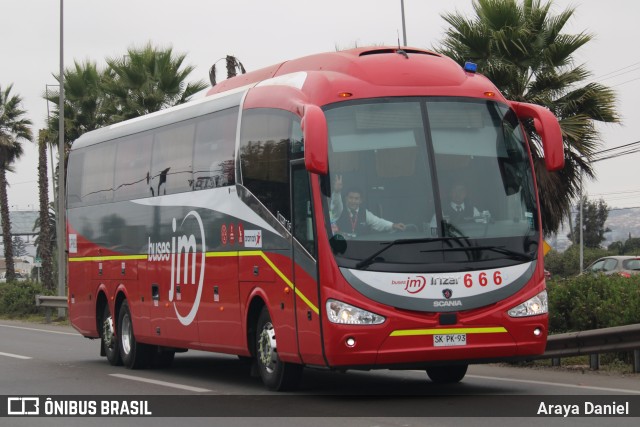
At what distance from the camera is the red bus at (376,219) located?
11703 mm

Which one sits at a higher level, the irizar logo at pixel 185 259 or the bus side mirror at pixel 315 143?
the bus side mirror at pixel 315 143

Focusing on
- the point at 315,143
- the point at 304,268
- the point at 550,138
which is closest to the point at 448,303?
the point at 304,268

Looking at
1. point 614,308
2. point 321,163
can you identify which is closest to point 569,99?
point 614,308

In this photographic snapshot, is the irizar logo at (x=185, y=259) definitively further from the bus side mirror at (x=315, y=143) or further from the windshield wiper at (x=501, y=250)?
the windshield wiper at (x=501, y=250)

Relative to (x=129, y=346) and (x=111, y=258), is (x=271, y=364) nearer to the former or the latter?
(x=129, y=346)

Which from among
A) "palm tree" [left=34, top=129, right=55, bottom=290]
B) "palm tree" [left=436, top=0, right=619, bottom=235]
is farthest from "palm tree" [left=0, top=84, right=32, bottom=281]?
"palm tree" [left=436, top=0, right=619, bottom=235]

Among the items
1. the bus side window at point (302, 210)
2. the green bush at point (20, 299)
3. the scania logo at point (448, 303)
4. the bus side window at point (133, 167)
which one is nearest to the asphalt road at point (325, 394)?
the scania logo at point (448, 303)

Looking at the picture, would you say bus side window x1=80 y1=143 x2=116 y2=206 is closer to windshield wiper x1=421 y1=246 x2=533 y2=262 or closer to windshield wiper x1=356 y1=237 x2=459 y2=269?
windshield wiper x1=356 y1=237 x2=459 y2=269

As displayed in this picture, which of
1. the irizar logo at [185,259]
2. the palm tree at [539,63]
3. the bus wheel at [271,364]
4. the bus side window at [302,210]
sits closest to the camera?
the bus side window at [302,210]

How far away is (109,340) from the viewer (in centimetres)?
1970

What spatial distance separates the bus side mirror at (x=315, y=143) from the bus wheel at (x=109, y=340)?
877 centimetres

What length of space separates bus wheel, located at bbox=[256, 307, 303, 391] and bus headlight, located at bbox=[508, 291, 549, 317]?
263 centimetres

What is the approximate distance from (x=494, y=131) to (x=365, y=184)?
5.31ft

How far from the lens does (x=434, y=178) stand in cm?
1208
